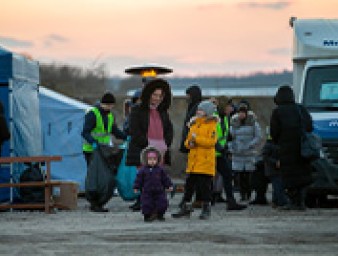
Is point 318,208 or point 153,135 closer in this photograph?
point 153,135

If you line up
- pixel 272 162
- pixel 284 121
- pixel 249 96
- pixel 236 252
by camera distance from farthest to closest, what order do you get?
1. pixel 249 96
2. pixel 272 162
3. pixel 284 121
4. pixel 236 252

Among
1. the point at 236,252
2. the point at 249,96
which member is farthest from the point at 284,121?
the point at 249,96

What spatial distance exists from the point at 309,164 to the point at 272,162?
1077 mm

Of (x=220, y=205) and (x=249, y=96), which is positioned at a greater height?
(x=249, y=96)

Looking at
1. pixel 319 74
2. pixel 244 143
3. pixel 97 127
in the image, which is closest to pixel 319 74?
Result: pixel 319 74

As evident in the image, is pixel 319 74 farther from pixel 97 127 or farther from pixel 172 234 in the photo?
pixel 172 234

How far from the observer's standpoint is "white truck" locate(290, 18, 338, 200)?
18.4 m

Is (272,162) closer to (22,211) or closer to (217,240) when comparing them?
(22,211)

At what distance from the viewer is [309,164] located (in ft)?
57.5

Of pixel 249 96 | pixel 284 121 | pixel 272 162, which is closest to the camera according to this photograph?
pixel 284 121

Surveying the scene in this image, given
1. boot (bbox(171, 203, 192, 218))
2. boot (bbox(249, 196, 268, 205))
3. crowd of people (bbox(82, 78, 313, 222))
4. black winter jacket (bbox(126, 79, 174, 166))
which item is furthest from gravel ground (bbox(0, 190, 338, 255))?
boot (bbox(249, 196, 268, 205))

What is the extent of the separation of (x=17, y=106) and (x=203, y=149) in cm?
450

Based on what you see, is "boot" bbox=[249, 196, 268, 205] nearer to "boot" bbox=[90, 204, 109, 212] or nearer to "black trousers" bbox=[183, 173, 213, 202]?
"boot" bbox=[90, 204, 109, 212]

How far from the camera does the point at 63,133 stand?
990 inches
